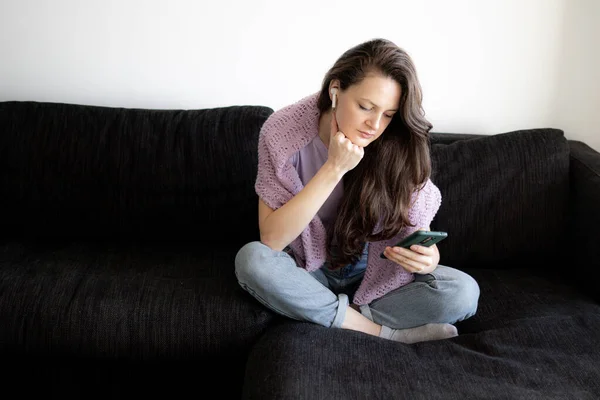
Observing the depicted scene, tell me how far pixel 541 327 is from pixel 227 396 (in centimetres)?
83

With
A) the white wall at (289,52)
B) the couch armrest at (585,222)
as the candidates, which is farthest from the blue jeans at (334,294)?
the white wall at (289,52)

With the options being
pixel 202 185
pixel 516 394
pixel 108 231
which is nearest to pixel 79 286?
pixel 108 231

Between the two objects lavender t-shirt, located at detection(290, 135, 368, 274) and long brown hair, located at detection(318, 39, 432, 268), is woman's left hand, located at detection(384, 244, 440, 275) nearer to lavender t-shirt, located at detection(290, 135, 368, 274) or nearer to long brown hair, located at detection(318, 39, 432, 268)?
long brown hair, located at detection(318, 39, 432, 268)

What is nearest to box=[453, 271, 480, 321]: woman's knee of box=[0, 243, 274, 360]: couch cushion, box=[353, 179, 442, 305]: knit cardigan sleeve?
box=[353, 179, 442, 305]: knit cardigan sleeve

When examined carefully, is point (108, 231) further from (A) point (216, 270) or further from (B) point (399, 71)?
(B) point (399, 71)

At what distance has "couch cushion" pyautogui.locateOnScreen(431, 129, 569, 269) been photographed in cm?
170

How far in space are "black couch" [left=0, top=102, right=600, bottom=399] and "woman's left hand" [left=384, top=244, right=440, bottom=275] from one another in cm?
19

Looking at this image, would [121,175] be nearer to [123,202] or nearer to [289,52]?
[123,202]

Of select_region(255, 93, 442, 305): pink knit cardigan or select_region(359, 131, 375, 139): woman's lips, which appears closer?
select_region(359, 131, 375, 139): woman's lips

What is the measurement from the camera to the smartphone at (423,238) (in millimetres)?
1282

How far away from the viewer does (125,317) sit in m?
1.43

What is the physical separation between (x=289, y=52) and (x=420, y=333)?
1070 mm

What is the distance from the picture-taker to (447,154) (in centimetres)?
176

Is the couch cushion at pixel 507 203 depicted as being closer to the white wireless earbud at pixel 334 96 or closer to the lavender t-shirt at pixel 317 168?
the lavender t-shirt at pixel 317 168
